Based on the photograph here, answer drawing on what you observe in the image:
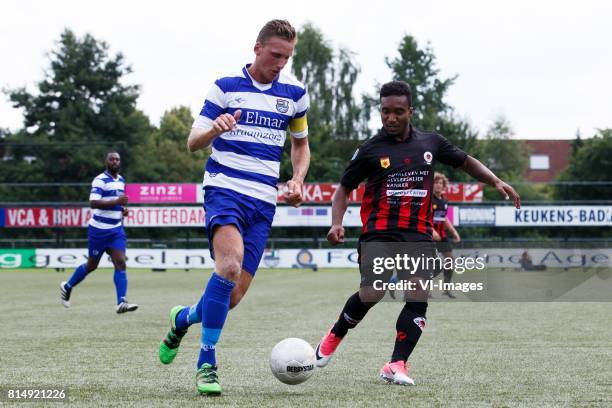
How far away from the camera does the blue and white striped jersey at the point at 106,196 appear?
13.4 metres

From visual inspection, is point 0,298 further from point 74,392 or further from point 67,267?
point 67,267

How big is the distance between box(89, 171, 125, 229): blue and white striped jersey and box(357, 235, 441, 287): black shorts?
783 cm

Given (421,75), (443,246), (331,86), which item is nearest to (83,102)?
(331,86)

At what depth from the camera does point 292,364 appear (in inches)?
221

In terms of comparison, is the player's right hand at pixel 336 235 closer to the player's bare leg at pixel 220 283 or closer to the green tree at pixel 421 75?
the player's bare leg at pixel 220 283

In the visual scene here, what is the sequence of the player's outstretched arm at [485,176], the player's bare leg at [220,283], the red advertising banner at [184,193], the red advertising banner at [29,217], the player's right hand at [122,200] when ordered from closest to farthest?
the player's bare leg at [220,283] → the player's outstretched arm at [485,176] → the player's right hand at [122,200] → the red advertising banner at [29,217] → the red advertising banner at [184,193]

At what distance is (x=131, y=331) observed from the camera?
986 centimetres

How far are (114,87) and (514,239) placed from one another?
3085 centimetres

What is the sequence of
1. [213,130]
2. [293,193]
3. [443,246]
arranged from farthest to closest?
[443,246] → [293,193] → [213,130]

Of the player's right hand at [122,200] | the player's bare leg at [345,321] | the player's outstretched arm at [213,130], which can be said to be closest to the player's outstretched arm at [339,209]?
the player's bare leg at [345,321]

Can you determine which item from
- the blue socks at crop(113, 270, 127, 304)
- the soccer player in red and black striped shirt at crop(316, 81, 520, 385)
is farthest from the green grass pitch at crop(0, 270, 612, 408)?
the soccer player in red and black striped shirt at crop(316, 81, 520, 385)

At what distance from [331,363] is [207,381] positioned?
1.91 metres

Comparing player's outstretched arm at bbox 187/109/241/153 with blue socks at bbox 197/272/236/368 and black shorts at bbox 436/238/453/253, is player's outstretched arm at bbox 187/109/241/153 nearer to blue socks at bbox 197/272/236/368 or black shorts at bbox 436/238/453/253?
blue socks at bbox 197/272/236/368

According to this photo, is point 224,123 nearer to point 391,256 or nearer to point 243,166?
point 243,166
